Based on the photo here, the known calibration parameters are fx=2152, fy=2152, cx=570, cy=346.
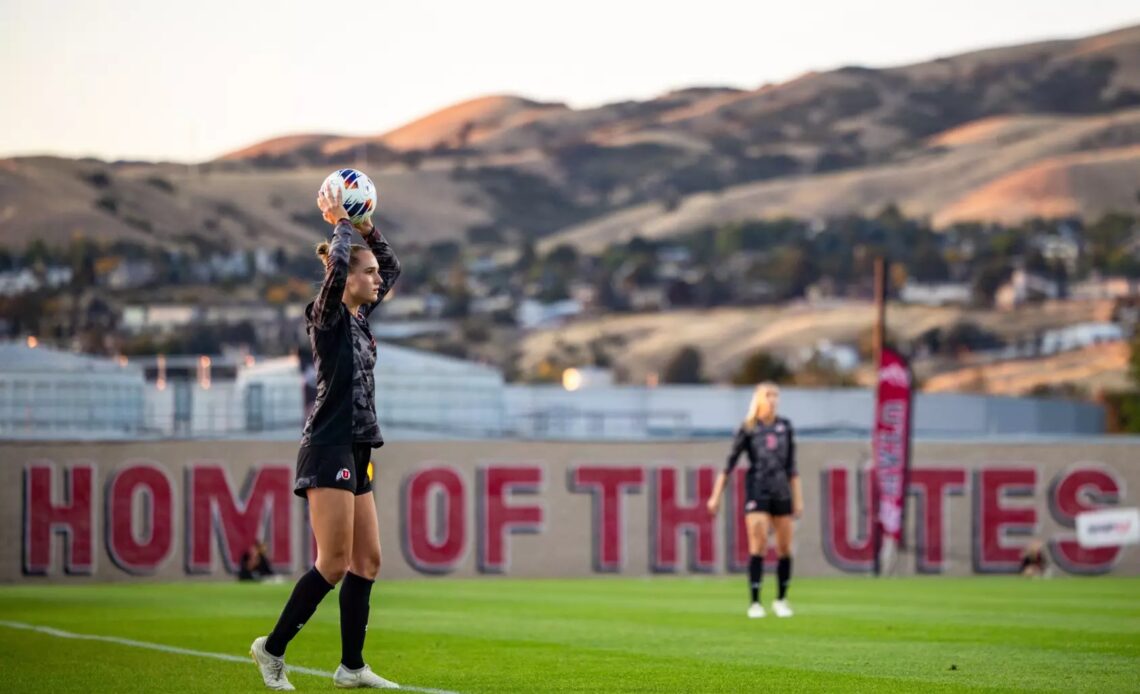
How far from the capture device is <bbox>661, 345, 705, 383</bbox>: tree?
509 feet

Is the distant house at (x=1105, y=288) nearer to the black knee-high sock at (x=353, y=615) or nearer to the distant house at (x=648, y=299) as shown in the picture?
the distant house at (x=648, y=299)

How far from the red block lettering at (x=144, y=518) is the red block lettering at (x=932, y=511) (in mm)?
16194

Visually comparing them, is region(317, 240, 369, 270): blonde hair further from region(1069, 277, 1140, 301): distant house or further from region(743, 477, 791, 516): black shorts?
region(1069, 277, 1140, 301): distant house

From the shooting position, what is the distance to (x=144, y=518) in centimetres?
4391

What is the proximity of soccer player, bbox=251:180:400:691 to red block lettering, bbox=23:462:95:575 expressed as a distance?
32.5 metres

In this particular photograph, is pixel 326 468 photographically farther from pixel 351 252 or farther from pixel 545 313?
pixel 545 313

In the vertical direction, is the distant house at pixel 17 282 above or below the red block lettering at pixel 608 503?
above

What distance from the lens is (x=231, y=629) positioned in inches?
735

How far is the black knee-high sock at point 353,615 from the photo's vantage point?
37.8ft

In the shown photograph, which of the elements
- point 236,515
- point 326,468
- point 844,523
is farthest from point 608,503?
point 326,468

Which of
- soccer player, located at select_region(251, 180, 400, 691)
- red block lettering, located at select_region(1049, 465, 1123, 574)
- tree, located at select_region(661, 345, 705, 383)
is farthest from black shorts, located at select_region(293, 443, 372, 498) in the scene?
tree, located at select_region(661, 345, 705, 383)

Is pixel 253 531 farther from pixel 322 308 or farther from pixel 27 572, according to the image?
pixel 322 308

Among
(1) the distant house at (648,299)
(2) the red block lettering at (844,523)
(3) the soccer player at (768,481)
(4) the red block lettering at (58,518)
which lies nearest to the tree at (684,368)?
(1) the distant house at (648,299)

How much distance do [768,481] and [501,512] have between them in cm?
2662
